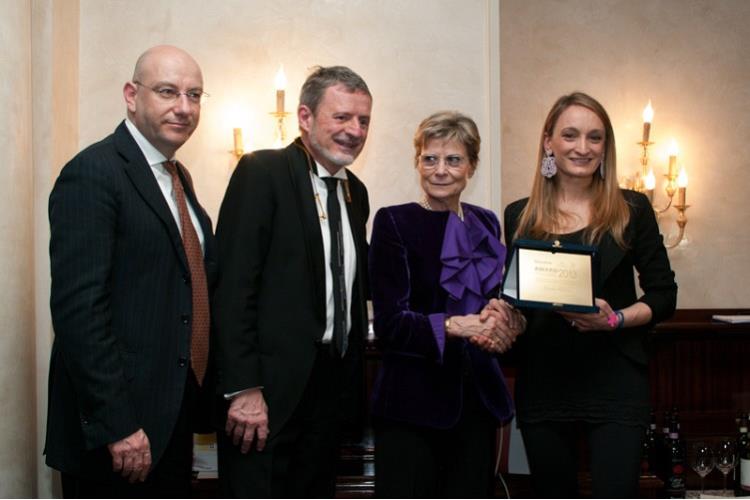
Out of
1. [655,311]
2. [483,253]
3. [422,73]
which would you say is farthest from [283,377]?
[422,73]

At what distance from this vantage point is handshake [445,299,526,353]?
235 centimetres

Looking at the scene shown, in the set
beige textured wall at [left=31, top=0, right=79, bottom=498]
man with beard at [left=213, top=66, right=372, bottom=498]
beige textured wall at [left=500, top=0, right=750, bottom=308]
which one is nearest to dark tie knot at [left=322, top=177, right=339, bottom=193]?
man with beard at [left=213, top=66, right=372, bottom=498]

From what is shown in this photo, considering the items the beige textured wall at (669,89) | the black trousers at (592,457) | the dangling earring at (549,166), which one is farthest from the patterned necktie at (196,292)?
the beige textured wall at (669,89)

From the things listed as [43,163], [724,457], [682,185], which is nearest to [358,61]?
[43,163]

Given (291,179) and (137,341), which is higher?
(291,179)

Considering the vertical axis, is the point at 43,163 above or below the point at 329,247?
above

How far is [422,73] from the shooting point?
3.74 metres

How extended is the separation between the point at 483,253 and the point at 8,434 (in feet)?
5.93

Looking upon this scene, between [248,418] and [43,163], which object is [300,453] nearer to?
[248,418]

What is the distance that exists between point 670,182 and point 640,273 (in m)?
3.08

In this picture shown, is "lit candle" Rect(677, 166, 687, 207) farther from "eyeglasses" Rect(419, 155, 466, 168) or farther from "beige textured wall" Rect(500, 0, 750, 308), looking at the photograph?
"eyeglasses" Rect(419, 155, 466, 168)

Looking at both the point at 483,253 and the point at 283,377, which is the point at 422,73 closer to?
the point at 483,253

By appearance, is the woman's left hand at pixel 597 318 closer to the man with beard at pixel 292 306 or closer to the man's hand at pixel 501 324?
the man's hand at pixel 501 324

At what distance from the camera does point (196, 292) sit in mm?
2217
